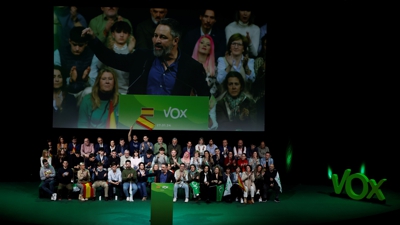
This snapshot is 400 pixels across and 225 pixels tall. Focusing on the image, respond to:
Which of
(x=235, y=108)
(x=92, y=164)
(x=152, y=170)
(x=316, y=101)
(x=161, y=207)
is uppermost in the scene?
(x=316, y=101)

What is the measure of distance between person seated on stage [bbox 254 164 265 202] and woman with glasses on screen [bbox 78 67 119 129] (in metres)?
3.90

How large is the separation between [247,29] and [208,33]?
1.00 m

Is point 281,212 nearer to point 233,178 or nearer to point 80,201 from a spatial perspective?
point 233,178

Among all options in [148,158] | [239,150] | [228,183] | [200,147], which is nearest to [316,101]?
[239,150]

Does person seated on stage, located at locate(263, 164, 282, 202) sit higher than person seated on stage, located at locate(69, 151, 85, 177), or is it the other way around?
person seated on stage, located at locate(69, 151, 85, 177)

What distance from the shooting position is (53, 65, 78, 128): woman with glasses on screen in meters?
13.0

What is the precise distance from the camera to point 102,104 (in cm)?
1312

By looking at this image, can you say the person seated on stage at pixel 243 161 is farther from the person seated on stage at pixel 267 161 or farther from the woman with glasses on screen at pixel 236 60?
the woman with glasses on screen at pixel 236 60

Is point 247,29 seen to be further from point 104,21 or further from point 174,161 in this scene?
point 174,161

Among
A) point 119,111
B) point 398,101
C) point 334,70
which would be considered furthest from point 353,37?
point 119,111

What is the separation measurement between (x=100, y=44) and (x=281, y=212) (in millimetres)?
6129

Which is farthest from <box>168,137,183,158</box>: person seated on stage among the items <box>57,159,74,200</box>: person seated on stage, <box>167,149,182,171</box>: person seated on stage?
<box>57,159,74,200</box>: person seated on stage

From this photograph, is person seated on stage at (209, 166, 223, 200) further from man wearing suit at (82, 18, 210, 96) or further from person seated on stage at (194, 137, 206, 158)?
man wearing suit at (82, 18, 210, 96)

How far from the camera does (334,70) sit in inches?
530
